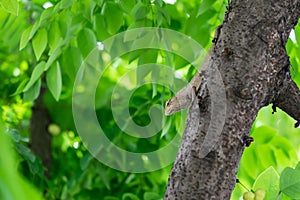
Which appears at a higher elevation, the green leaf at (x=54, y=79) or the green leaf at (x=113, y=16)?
the green leaf at (x=113, y=16)

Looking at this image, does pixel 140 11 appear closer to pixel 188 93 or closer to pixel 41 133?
pixel 188 93

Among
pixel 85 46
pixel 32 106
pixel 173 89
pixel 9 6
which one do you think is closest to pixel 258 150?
pixel 173 89

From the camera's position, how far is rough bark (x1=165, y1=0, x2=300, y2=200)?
0.35m

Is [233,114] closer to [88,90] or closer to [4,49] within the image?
[88,90]

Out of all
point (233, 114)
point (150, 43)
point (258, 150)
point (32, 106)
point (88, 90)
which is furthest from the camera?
point (32, 106)

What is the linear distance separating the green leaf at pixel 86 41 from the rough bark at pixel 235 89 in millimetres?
252

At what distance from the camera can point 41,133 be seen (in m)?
1.00

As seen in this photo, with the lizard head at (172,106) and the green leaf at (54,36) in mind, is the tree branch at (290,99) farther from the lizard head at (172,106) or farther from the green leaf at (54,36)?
the green leaf at (54,36)

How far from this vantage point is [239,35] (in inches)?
14.3

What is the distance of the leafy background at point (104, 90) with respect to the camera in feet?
1.79

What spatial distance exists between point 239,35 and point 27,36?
29 cm

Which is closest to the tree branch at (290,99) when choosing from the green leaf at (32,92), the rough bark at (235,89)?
the rough bark at (235,89)

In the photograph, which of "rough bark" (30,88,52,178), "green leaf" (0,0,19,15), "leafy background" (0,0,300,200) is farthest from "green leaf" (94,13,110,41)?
"rough bark" (30,88,52,178)

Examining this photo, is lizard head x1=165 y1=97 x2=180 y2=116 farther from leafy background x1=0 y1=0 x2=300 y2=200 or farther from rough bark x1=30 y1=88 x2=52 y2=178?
rough bark x1=30 y1=88 x2=52 y2=178
